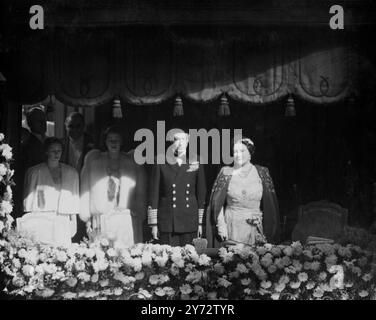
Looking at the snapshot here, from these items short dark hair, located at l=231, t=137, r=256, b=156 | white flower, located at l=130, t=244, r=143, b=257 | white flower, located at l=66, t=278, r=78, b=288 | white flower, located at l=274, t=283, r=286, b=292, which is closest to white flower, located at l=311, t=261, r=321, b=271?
white flower, located at l=274, t=283, r=286, b=292

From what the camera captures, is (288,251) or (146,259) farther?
(288,251)

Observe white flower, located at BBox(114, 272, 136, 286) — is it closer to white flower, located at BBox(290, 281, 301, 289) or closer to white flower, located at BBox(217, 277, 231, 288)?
white flower, located at BBox(217, 277, 231, 288)

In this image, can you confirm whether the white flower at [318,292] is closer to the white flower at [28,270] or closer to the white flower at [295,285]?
the white flower at [295,285]

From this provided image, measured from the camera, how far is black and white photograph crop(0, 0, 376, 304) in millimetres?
7180

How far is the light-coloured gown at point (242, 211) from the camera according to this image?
8062 mm

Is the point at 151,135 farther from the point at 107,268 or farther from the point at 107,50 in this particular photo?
the point at 107,268

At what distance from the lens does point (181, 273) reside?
720cm

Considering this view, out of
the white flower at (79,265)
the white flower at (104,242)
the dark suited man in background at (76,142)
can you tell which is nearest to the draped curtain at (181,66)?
the dark suited man in background at (76,142)

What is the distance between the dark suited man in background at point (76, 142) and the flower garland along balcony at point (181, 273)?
5.39 feet

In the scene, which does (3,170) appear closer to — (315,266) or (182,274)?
(182,274)

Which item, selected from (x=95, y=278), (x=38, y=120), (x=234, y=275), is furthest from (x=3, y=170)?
(x=234, y=275)

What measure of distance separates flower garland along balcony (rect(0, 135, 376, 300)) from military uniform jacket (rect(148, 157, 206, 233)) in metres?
0.75

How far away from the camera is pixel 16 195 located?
821 cm

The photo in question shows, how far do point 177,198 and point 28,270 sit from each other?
1897 mm
